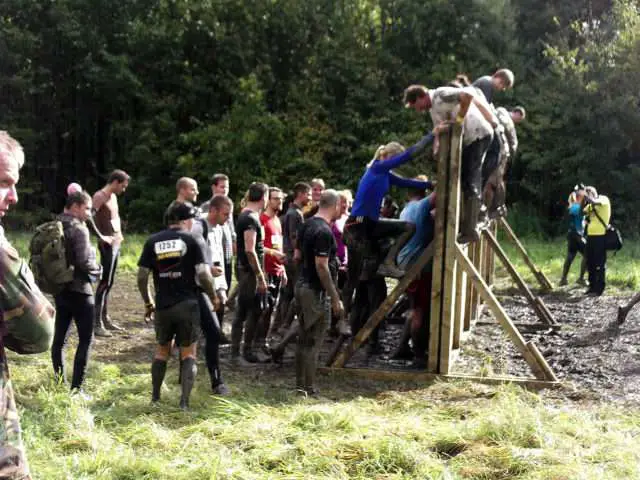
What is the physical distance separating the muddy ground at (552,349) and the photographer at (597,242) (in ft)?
2.78

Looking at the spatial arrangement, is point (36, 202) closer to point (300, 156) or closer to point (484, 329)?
point (300, 156)

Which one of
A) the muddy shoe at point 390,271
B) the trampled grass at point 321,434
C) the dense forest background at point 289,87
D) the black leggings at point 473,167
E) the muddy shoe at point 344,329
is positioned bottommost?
the trampled grass at point 321,434

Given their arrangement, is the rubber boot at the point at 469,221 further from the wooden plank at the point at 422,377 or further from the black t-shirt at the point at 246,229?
the black t-shirt at the point at 246,229

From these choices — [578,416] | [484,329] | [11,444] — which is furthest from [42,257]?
[484,329]

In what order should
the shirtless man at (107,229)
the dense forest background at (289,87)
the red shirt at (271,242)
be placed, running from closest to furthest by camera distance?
the red shirt at (271,242) → the shirtless man at (107,229) → the dense forest background at (289,87)

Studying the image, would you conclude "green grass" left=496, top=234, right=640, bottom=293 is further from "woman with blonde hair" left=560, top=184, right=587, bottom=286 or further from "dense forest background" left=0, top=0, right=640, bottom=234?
"dense forest background" left=0, top=0, right=640, bottom=234

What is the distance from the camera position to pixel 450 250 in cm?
730

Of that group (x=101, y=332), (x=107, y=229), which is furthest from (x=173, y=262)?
(x=101, y=332)

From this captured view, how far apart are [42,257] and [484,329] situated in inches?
248

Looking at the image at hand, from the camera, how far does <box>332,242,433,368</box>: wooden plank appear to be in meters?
7.39

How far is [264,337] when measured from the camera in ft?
28.2

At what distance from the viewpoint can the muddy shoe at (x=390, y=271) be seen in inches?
309

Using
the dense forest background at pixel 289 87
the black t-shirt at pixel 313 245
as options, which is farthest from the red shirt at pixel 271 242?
the dense forest background at pixel 289 87

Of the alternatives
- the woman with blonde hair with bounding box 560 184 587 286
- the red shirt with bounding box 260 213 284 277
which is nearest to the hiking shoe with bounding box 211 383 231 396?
the red shirt with bounding box 260 213 284 277
